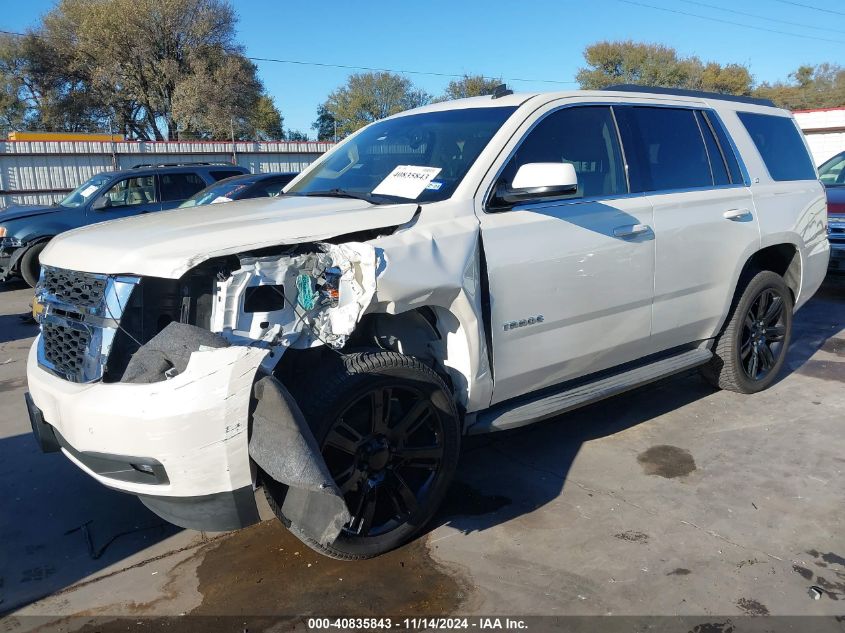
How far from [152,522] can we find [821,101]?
2596 inches

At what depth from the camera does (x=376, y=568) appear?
3.21m

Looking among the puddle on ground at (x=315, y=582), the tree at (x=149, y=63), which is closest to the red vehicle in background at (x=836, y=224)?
the puddle on ground at (x=315, y=582)

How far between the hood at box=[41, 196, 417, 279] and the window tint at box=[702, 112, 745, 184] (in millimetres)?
2662

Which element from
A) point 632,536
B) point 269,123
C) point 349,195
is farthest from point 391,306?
point 269,123

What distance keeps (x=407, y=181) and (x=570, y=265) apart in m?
0.95

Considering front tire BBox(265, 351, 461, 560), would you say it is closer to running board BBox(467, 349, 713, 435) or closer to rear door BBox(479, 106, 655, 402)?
running board BBox(467, 349, 713, 435)

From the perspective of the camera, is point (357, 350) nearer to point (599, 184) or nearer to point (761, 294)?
point (599, 184)

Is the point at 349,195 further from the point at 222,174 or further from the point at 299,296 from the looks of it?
the point at 222,174

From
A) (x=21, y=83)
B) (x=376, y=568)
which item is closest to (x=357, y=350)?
(x=376, y=568)

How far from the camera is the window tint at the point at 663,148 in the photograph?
422cm

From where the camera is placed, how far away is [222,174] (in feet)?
39.3

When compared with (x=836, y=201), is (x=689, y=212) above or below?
above

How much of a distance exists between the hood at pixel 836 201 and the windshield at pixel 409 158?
23.2 feet

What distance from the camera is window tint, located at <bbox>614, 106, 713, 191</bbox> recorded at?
4.22 m
